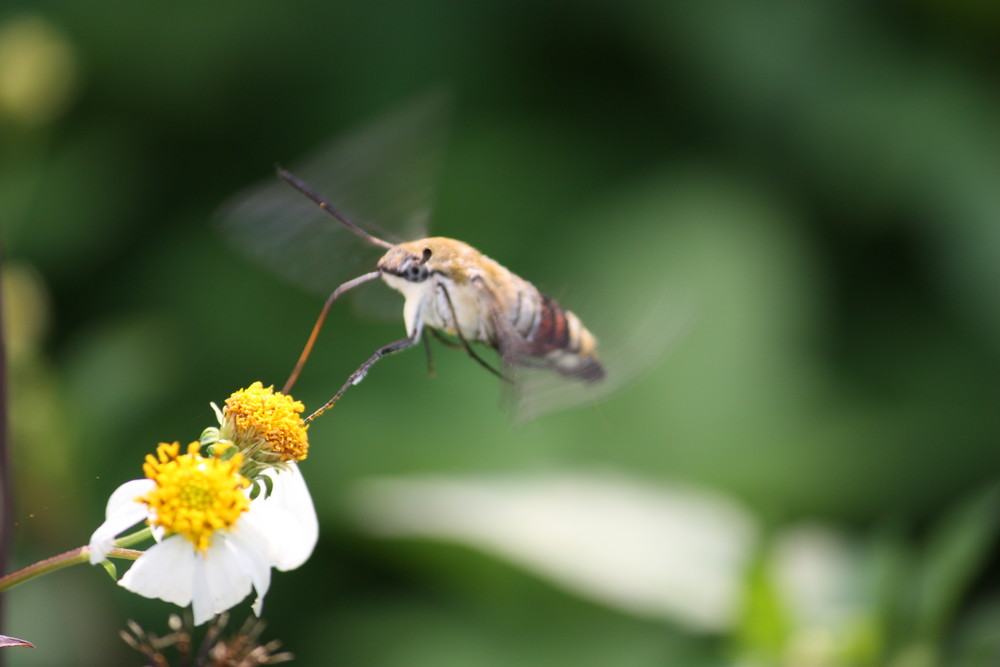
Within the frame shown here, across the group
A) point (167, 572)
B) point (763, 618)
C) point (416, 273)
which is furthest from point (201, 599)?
point (763, 618)

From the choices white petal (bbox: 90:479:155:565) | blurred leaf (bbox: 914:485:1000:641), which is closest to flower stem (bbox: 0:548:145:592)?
white petal (bbox: 90:479:155:565)

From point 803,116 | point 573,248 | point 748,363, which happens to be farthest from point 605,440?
point 803,116

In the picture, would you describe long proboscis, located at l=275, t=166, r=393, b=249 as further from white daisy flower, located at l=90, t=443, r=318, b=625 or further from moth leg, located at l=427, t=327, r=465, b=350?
white daisy flower, located at l=90, t=443, r=318, b=625

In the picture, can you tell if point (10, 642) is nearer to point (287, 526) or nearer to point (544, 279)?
point (287, 526)

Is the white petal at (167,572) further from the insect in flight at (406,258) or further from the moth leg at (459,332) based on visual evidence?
the moth leg at (459,332)

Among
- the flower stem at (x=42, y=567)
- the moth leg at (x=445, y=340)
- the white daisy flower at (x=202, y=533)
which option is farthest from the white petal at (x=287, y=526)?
the moth leg at (x=445, y=340)

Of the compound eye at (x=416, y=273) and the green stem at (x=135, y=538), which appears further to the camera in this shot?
the compound eye at (x=416, y=273)
